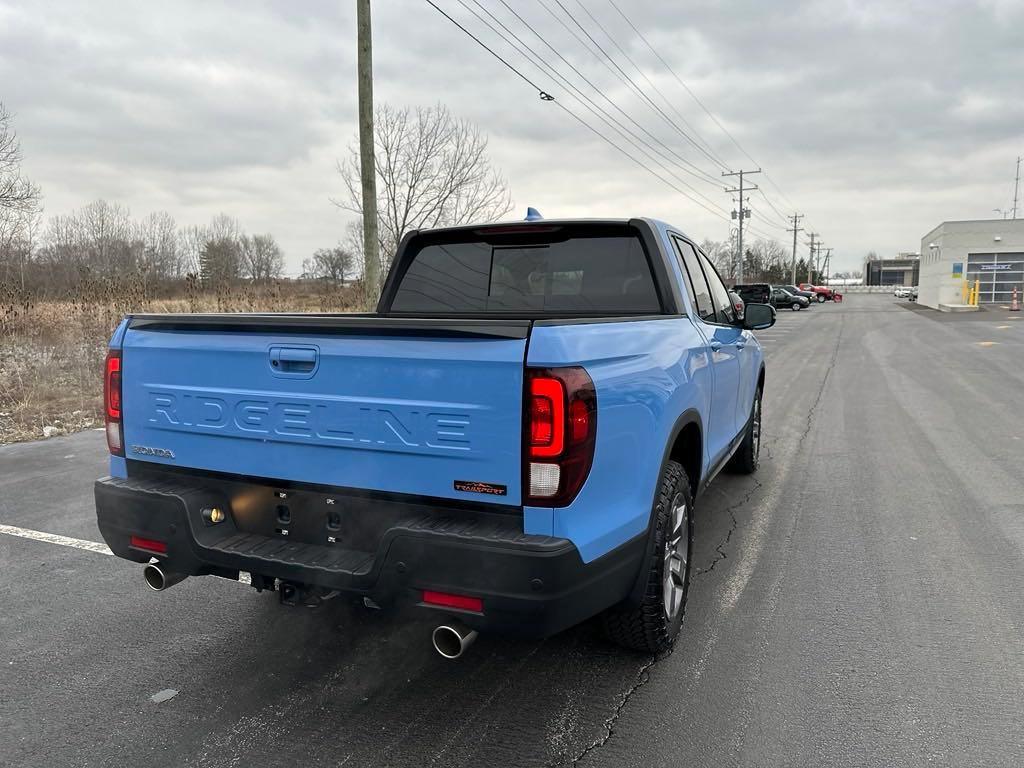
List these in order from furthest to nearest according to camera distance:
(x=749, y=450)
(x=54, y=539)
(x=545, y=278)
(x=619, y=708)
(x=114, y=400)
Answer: (x=749, y=450), (x=54, y=539), (x=545, y=278), (x=114, y=400), (x=619, y=708)

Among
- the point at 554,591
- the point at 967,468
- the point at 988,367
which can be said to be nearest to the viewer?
the point at 554,591

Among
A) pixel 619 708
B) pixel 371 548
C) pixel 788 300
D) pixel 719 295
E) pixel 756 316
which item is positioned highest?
pixel 788 300

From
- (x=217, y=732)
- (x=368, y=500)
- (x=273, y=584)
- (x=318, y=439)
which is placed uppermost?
(x=318, y=439)

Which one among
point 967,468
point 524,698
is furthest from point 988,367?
point 524,698

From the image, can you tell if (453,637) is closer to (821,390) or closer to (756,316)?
(756,316)

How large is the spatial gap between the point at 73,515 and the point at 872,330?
26896 millimetres

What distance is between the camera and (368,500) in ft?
8.53

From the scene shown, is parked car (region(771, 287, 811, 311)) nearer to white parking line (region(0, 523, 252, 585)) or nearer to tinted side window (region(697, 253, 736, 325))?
tinted side window (region(697, 253, 736, 325))

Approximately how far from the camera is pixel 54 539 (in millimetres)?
4855

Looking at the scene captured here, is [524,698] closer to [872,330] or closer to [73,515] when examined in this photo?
[73,515]

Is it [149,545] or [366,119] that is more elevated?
[366,119]

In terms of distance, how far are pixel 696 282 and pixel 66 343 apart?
13.0m

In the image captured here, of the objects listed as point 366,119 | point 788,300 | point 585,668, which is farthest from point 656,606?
point 788,300

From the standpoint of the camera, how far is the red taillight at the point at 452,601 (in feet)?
7.77
